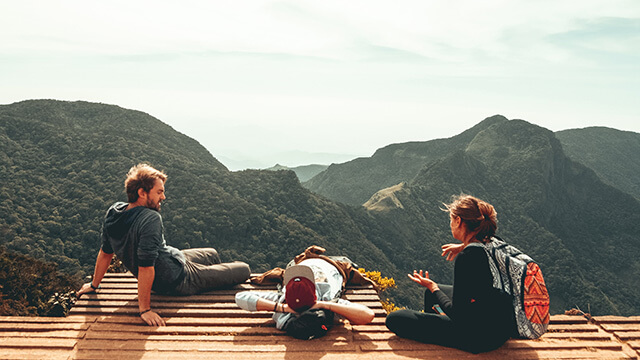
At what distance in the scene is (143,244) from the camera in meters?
3.89

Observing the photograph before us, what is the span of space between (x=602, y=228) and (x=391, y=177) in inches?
1719

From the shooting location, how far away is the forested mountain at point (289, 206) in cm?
3316

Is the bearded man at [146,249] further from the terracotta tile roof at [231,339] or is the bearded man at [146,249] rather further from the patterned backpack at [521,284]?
the patterned backpack at [521,284]

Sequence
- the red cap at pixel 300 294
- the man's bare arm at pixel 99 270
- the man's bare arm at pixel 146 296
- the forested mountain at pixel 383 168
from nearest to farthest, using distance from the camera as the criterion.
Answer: the red cap at pixel 300 294 → the man's bare arm at pixel 146 296 → the man's bare arm at pixel 99 270 → the forested mountain at pixel 383 168

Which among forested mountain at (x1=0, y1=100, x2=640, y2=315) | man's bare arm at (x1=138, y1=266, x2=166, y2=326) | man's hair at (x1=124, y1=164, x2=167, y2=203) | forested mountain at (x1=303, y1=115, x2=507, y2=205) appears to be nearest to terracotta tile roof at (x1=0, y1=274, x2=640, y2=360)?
man's bare arm at (x1=138, y1=266, x2=166, y2=326)

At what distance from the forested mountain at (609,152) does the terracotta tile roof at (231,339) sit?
11923 cm

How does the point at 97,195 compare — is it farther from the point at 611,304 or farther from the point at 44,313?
the point at 611,304

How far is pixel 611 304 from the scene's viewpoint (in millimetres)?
55406

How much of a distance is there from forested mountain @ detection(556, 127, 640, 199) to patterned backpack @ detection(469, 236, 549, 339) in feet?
393

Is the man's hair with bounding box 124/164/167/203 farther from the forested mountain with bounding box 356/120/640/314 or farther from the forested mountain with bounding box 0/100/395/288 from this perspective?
the forested mountain with bounding box 356/120/640/314

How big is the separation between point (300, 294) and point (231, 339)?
0.66 m

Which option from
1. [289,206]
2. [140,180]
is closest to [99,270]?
[140,180]

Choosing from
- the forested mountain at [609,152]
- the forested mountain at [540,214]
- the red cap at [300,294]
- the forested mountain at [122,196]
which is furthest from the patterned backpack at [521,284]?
the forested mountain at [609,152]

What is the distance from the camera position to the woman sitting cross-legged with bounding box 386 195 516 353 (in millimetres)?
3131
